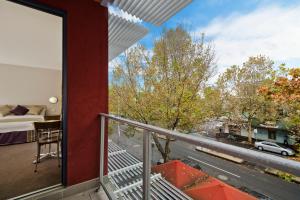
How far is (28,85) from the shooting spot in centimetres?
575

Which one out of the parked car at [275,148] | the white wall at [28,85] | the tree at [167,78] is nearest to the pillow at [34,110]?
the white wall at [28,85]

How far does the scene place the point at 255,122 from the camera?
941 cm

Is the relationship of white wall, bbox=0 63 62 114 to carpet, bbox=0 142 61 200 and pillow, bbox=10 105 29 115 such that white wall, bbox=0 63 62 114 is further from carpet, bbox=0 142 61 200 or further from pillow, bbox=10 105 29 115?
carpet, bbox=0 142 61 200

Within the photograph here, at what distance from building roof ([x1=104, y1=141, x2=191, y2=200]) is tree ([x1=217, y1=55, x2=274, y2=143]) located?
7781 millimetres

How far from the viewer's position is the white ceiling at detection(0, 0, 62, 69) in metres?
2.56

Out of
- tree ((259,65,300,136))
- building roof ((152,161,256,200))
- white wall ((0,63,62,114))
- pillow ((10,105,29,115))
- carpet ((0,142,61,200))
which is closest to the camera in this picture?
building roof ((152,161,256,200))

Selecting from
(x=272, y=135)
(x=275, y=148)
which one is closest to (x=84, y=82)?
(x=275, y=148)

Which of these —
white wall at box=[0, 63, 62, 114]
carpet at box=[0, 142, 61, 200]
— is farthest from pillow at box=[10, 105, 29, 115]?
carpet at box=[0, 142, 61, 200]

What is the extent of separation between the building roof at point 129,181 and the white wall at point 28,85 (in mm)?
5019

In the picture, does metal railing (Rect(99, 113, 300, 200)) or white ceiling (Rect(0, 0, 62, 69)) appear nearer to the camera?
metal railing (Rect(99, 113, 300, 200))

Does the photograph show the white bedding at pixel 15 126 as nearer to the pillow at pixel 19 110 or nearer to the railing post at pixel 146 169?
the pillow at pixel 19 110

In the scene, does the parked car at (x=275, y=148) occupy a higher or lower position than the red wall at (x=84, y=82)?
lower

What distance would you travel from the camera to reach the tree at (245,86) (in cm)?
870

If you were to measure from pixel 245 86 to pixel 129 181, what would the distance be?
948 centimetres
